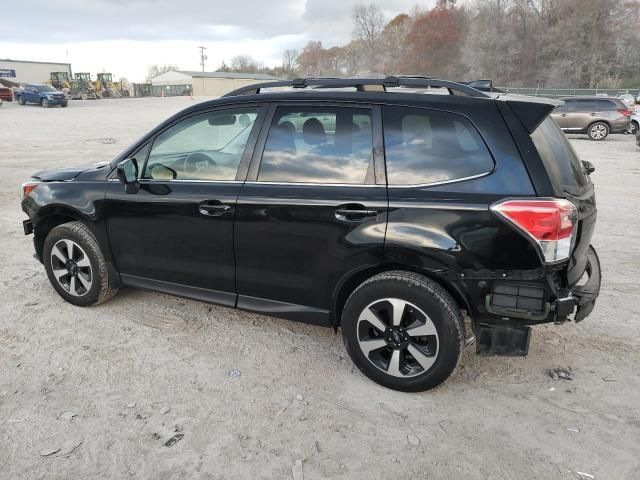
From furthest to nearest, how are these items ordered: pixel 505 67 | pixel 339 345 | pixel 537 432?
pixel 505 67
pixel 339 345
pixel 537 432

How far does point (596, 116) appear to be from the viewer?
18875 mm

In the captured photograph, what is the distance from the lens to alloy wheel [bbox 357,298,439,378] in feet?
9.57

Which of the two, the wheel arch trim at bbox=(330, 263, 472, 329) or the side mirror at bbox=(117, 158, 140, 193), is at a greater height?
the side mirror at bbox=(117, 158, 140, 193)

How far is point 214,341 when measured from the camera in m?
3.68

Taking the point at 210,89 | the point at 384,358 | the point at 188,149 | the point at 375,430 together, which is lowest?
the point at 375,430

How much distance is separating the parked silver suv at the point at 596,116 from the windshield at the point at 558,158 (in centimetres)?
1773

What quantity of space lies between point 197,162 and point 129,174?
0.51m

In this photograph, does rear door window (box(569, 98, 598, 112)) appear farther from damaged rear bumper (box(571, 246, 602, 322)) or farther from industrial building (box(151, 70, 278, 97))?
industrial building (box(151, 70, 278, 97))

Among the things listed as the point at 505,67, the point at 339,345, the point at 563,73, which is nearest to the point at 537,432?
the point at 339,345

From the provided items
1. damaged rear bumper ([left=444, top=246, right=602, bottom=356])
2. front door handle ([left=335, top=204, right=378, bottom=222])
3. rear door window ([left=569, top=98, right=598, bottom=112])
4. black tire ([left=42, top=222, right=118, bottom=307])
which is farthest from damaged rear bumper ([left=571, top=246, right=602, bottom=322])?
rear door window ([left=569, top=98, right=598, bottom=112])

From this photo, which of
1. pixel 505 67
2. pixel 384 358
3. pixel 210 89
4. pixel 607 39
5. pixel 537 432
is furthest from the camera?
pixel 210 89

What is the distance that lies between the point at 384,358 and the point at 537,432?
945 millimetres

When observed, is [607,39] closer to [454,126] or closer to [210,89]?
[210,89]

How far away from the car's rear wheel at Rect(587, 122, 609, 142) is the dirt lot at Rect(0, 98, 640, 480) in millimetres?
17210
